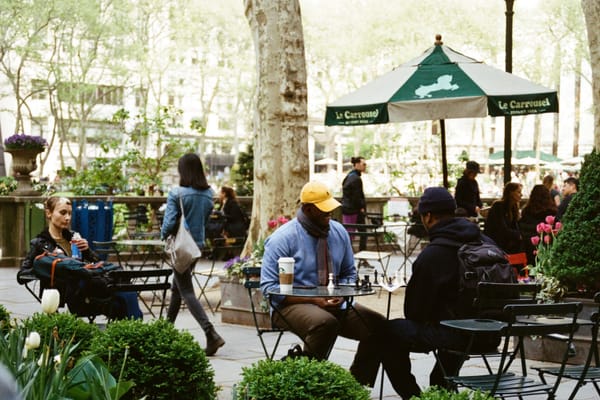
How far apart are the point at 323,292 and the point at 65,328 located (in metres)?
1.60

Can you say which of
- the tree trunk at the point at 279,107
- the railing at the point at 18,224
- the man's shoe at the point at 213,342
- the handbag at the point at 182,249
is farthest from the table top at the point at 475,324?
the railing at the point at 18,224

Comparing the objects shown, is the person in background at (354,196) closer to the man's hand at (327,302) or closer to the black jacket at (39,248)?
the black jacket at (39,248)

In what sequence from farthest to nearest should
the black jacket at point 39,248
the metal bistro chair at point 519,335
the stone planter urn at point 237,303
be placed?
the stone planter urn at point 237,303 < the black jacket at point 39,248 < the metal bistro chair at point 519,335

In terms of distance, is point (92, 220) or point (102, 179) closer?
point (92, 220)

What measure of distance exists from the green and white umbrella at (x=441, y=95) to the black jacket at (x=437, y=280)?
7.35 m

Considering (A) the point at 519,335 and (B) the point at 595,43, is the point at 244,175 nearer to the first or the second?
(B) the point at 595,43

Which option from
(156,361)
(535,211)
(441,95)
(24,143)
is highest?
(441,95)

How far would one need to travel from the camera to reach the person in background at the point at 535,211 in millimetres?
12812

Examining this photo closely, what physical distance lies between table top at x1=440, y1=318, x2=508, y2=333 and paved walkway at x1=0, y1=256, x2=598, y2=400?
1.39m

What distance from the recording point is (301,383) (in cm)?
454

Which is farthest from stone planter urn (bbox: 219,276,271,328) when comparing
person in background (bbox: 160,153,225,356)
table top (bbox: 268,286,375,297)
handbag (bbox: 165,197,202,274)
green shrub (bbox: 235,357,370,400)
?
green shrub (bbox: 235,357,370,400)

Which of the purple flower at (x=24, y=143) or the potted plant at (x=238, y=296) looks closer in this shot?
the potted plant at (x=238, y=296)

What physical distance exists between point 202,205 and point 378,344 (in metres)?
3.33

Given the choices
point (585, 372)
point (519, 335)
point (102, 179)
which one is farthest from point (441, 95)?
point (102, 179)
